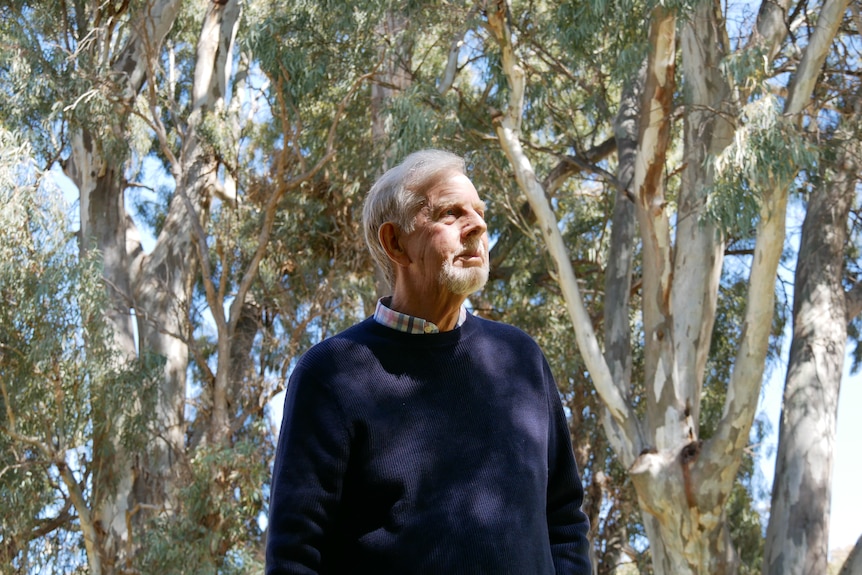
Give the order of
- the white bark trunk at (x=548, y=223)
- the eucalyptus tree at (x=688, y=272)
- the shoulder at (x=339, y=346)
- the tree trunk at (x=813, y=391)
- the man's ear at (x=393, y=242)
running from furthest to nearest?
1. the white bark trunk at (x=548, y=223)
2. the tree trunk at (x=813, y=391)
3. the eucalyptus tree at (x=688, y=272)
4. the man's ear at (x=393, y=242)
5. the shoulder at (x=339, y=346)

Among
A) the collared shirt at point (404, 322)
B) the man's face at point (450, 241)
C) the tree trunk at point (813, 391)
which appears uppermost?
the tree trunk at point (813, 391)

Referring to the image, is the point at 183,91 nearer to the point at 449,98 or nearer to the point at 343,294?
the point at 343,294

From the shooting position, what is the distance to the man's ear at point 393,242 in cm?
174

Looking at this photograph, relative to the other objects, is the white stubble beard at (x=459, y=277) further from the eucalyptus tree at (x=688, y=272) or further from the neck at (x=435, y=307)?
the eucalyptus tree at (x=688, y=272)

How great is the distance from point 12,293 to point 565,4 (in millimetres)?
4327

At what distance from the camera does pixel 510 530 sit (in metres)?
1.57

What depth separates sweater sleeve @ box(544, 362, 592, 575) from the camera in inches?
67.9

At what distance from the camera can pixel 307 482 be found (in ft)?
5.09

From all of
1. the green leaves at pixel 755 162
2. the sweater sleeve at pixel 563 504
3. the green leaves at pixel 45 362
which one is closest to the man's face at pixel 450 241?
the sweater sleeve at pixel 563 504

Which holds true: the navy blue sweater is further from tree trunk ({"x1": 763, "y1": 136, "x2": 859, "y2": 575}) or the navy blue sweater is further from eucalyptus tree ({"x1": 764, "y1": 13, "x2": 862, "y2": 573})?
tree trunk ({"x1": 763, "y1": 136, "x2": 859, "y2": 575})

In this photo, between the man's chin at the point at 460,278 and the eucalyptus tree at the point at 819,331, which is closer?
the man's chin at the point at 460,278

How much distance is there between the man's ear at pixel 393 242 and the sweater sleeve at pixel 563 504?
11.9 inches

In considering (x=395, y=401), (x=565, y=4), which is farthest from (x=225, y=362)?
(x=395, y=401)

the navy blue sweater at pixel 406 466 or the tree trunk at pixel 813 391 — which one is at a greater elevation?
the tree trunk at pixel 813 391
